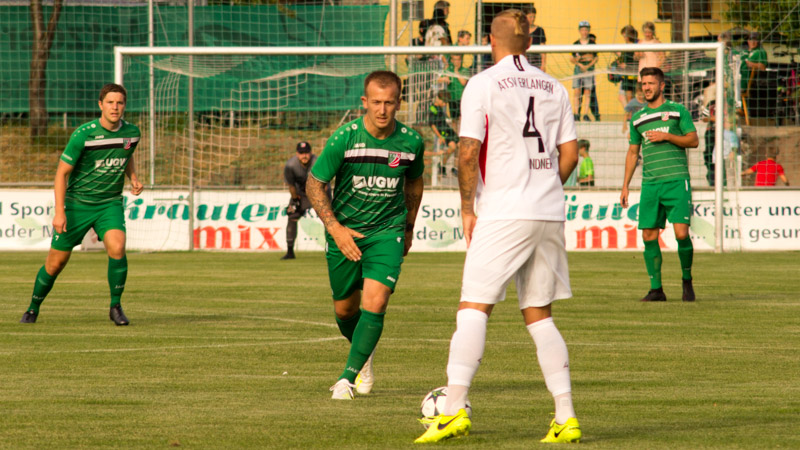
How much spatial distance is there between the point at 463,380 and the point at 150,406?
6.80ft

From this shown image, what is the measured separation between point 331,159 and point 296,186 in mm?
14452

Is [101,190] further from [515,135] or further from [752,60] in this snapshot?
[752,60]

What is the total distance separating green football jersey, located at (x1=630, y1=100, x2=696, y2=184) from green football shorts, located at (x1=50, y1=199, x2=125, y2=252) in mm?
5942

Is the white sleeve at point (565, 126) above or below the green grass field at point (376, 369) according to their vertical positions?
above

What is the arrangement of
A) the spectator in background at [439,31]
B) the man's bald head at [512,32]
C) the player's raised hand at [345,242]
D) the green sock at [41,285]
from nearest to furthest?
the man's bald head at [512,32] → the player's raised hand at [345,242] → the green sock at [41,285] → the spectator in background at [439,31]

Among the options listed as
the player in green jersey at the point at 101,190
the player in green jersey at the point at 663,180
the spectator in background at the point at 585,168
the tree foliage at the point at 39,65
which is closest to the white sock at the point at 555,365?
the player in green jersey at the point at 101,190

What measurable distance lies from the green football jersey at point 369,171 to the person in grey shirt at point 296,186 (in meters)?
14.1

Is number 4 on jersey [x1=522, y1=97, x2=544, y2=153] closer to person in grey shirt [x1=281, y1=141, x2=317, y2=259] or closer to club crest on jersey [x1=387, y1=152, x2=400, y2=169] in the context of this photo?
club crest on jersey [x1=387, y1=152, x2=400, y2=169]

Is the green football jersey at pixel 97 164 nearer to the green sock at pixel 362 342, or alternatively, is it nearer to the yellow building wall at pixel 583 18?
the green sock at pixel 362 342

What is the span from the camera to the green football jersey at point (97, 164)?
11.2m

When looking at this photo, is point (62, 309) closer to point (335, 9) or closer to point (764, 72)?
point (335, 9)

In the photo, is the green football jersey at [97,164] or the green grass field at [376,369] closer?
the green grass field at [376,369]

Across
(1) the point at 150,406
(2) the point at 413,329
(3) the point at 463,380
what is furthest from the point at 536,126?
(2) the point at 413,329

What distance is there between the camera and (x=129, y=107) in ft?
82.1
